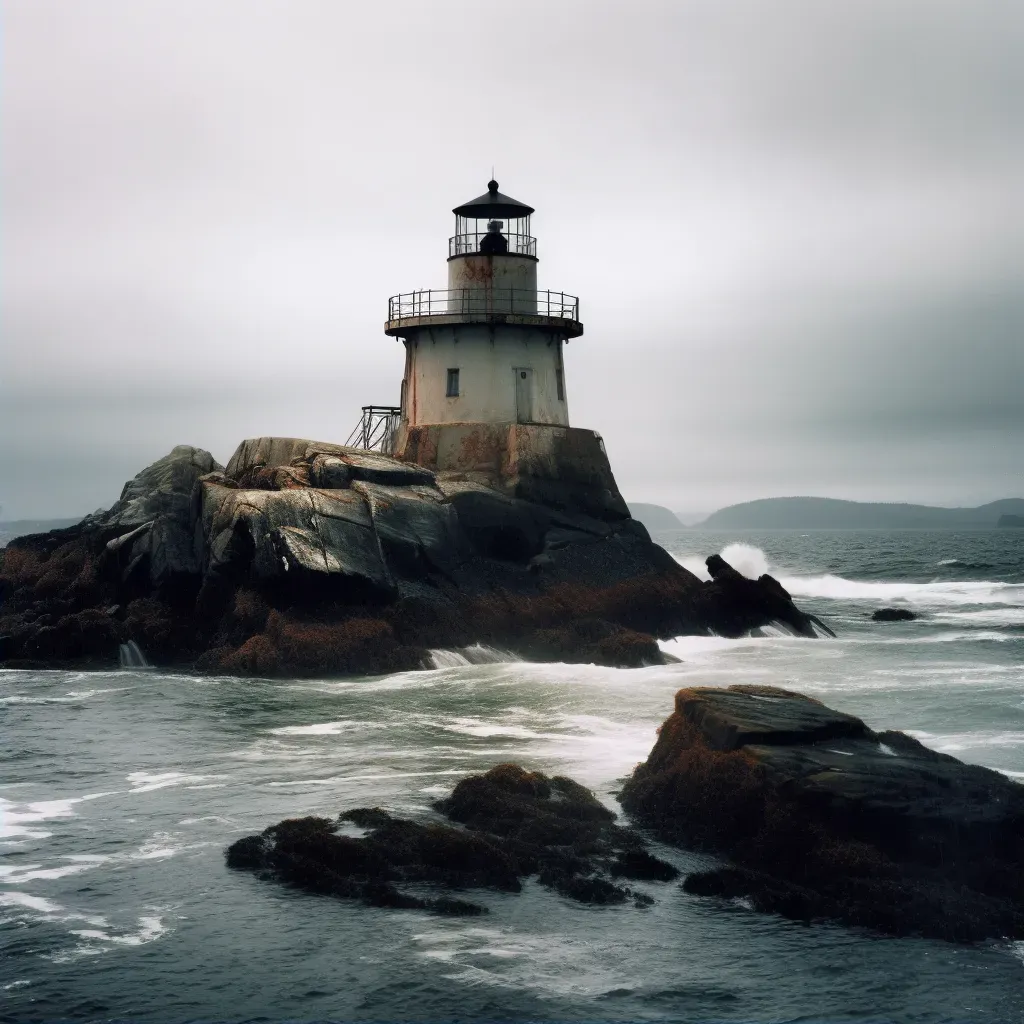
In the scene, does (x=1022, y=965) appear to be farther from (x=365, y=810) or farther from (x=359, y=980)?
(x=365, y=810)

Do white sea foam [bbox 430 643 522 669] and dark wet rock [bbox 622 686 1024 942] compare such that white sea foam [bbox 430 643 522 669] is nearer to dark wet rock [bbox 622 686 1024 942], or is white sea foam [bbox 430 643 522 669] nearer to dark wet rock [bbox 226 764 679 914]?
dark wet rock [bbox 622 686 1024 942]

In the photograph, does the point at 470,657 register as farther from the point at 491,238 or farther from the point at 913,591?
the point at 913,591

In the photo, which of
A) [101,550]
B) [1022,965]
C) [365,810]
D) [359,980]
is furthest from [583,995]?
[101,550]

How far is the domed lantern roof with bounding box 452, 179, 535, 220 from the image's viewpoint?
3131cm

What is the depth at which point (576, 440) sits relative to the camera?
97.6 ft

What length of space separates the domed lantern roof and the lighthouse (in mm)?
25

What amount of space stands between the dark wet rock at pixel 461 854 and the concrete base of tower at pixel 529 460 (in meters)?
16.4

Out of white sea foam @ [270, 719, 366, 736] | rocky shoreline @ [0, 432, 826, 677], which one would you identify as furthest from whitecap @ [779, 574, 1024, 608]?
white sea foam @ [270, 719, 366, 736]

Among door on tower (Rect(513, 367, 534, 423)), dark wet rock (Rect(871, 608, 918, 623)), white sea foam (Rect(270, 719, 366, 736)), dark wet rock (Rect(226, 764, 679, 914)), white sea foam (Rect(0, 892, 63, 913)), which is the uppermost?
door on tower (Rect(513, 367, 534, 423))

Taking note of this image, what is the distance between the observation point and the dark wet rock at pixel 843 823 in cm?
1012

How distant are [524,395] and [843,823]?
21006 mm

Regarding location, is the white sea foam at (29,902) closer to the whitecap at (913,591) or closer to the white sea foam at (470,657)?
the white sea foam at (470,657)

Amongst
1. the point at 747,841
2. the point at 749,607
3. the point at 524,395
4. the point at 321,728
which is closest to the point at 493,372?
the point at 524,395

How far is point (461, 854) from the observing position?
36.4 feet
